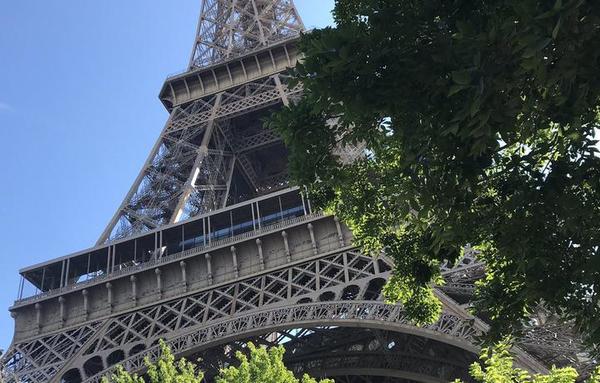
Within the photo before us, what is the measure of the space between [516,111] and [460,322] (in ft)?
45.1

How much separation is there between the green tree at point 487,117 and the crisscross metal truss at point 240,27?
32.6 m

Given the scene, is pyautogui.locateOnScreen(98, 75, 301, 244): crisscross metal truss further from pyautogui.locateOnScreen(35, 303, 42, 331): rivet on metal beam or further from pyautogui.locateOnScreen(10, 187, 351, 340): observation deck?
pyautogui.locateOnScreen(35, 303, 42, 331): rivet on metal beam

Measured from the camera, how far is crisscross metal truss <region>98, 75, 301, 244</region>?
99.8ft

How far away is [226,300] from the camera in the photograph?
2455 centimetres

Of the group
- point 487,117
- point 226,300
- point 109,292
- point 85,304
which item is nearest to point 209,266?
point 226,300

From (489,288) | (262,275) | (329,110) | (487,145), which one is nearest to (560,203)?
A: (487,145)

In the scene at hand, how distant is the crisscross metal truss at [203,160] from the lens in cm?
3041

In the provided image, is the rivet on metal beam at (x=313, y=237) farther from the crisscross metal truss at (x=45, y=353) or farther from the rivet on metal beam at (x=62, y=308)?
the rivet on metal beam at (x=62, y=308)

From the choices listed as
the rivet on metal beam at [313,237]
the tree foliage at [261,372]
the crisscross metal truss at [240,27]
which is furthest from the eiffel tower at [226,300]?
the crisscross metal truss at [240,27]

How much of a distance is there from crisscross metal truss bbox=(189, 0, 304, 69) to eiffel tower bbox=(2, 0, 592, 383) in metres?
10.0

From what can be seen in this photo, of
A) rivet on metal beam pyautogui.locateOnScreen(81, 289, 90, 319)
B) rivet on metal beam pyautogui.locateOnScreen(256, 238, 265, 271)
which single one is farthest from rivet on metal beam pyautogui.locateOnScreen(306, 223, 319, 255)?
rivet on metal beam pyautogui.locateOnScreen(81, 289, 90, 319)

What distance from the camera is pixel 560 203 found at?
21.4 feet

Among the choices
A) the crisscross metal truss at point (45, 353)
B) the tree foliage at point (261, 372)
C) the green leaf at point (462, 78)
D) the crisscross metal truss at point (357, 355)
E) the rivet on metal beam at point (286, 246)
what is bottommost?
the green leaf at point (462, 78)

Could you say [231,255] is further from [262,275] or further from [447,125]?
[447,125]
